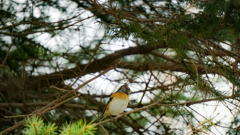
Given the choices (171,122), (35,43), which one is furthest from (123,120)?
(35,43)

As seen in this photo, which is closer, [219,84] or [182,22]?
[182,22]

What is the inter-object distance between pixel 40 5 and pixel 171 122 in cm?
218

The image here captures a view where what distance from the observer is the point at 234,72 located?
241 cm

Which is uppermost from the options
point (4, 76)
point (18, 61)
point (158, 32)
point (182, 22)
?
point (182, 22)

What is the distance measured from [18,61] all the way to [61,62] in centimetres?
53

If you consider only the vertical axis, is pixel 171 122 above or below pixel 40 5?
below

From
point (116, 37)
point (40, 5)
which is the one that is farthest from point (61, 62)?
point (116, 37)

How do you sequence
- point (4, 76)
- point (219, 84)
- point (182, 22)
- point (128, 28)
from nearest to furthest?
1. point (128, 28)
2. point (182, 22)
3. point (219, 84)
4. point (4, 76)

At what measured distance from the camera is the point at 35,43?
10.9ft

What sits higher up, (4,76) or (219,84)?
(219,84)

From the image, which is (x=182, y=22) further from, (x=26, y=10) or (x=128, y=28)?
(x=26, y=10)

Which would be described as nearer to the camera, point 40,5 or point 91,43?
point 40,5

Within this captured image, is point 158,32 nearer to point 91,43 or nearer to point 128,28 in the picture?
point 128,28

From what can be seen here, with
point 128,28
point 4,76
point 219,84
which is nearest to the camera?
point 128,28
